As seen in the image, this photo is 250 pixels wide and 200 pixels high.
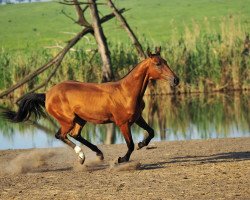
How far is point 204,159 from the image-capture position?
1452 cm

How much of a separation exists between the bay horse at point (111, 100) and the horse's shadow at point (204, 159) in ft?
1.42

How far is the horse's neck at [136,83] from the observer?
13.5 meters

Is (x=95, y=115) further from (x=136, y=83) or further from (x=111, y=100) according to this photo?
(x=136, y=83)

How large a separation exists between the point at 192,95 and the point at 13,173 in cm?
1512

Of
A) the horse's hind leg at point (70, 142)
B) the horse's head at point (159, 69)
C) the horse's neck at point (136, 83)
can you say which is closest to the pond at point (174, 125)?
the horse's hind leg at point (70, 142)

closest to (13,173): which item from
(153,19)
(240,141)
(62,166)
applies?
(62,166)

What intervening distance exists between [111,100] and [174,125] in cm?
848

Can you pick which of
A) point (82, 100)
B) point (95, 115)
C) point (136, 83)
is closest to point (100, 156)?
point (95, 115)

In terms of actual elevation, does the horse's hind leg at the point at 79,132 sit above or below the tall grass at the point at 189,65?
below

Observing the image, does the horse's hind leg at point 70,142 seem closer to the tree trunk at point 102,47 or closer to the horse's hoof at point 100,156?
the horse's hoof at point 100,156

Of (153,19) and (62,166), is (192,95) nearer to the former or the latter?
(62,166)

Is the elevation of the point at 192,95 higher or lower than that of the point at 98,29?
lower

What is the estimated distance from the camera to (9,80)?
30.3m

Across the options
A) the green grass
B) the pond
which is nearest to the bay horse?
the pond
